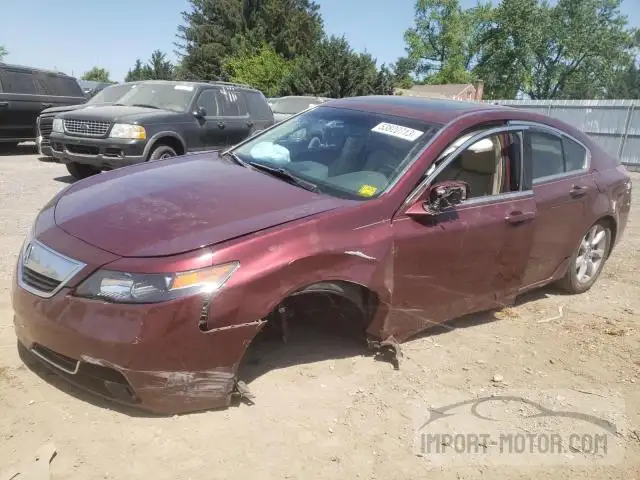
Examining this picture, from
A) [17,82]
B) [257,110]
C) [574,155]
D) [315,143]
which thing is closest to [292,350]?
[315,143]

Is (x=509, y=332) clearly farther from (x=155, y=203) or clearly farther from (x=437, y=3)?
(x=437, y=3)

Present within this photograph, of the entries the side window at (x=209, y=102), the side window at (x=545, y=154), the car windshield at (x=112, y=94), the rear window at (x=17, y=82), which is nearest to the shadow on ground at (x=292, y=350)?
the side window at (x=545, y=154)

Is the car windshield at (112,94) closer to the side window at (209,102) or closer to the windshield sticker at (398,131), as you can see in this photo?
the side window at (209,102)

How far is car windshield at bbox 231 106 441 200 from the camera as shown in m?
3.48

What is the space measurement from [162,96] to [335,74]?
70.1ft

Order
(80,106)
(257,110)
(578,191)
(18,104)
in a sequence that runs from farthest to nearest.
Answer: (18,104) < (257,110) < (80,106) < (578,191)

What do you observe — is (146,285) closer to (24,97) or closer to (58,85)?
(24,97)

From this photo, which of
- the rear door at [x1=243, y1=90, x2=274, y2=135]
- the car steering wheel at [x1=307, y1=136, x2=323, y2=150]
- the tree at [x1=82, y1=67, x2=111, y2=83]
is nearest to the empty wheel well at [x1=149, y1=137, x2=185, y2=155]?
the rear door at [x1=243, y1=90, x2=274, y2=135]

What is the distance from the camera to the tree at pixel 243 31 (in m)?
43.0

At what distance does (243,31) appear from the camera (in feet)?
150

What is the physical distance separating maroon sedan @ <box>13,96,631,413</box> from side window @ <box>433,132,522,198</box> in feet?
0.04

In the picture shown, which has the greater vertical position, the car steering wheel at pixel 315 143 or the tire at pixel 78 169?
the car steering wheel at pixel 315 143

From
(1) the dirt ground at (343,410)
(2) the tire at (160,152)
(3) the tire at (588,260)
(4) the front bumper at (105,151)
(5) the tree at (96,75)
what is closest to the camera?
(1) the dirt ground at (343,410)

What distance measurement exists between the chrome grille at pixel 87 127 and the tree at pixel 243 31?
35349 millimetres
